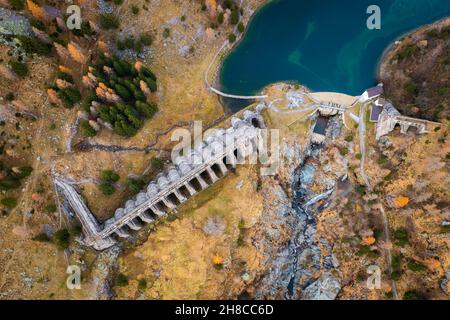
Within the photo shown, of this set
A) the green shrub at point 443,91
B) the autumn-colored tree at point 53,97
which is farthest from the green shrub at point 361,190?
the autumn-colored tree at point 53,97

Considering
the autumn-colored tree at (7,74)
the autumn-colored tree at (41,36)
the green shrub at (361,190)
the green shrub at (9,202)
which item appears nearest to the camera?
the green shrub at (9,202)

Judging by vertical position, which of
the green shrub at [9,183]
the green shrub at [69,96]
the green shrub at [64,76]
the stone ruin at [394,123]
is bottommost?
the green shrub at [9,183]

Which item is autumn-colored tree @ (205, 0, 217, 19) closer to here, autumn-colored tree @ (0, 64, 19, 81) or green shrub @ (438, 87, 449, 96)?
autumn-colored tree @ (0, 64, 19, 81)

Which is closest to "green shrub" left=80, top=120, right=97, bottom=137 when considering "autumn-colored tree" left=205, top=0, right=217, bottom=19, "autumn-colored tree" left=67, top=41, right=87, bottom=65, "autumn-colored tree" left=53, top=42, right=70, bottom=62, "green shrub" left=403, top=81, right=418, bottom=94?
"autumn-colored tree" left=67, top=41, right=87, bottom=65

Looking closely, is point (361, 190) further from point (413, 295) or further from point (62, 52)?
point (62, 52)

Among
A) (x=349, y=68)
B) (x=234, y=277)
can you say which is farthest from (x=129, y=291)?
(x=349, y=68)

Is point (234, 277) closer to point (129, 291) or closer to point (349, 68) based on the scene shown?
point (129, 291)

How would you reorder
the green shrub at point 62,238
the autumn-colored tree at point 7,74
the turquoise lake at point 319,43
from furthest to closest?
the turquoise lake at point 319,43 < the autumn-colored tree at point 7,74 < the green shrub at point 62,238

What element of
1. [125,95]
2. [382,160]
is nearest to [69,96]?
[125,95]

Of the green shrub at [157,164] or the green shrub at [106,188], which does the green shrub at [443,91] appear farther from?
the green shrub at [106,188]
